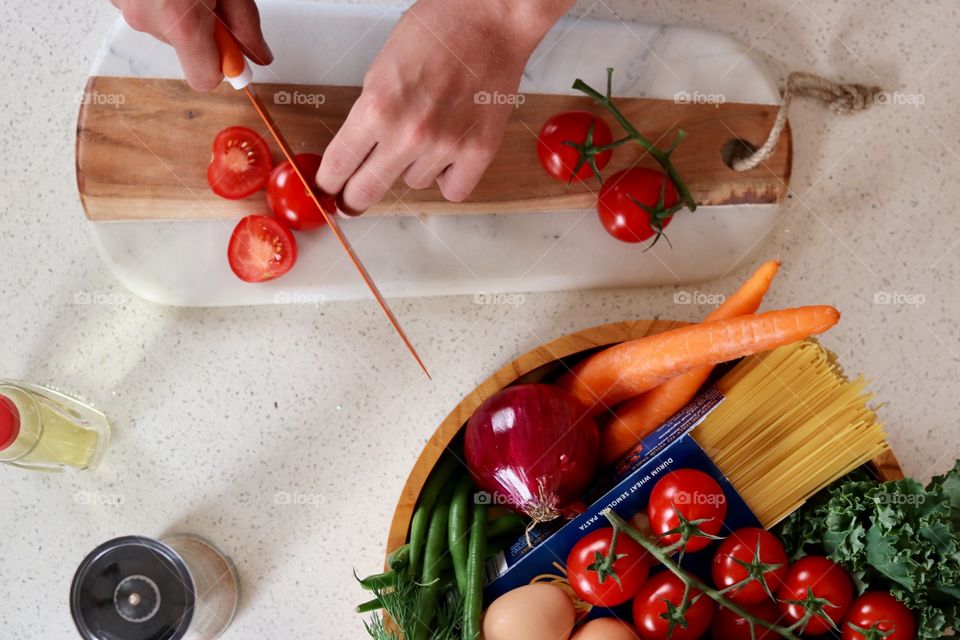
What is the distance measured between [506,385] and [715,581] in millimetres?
301

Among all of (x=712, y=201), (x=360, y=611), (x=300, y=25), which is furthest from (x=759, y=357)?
(x=300, y=25)

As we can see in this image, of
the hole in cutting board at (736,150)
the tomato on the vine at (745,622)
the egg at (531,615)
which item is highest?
the hole in cutting board at (736,150)

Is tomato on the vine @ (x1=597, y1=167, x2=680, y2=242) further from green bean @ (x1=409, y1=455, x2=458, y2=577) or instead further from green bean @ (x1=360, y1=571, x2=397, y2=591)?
green bean @ (x1=360, y1=571, x2=397, y2=591)

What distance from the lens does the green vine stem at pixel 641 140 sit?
3.14 feet

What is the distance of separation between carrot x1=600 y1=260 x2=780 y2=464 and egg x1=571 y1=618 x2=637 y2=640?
0.20m

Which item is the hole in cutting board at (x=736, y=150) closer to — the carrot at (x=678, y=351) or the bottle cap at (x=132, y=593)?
the carrot at (x=678, y=351)

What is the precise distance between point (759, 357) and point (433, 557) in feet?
1.35

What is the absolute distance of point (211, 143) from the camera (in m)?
0.96

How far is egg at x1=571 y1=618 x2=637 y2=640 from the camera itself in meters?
0.86

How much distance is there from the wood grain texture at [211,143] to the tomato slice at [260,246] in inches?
1.2

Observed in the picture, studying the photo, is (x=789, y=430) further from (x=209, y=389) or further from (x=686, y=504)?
(x=209, y=389)

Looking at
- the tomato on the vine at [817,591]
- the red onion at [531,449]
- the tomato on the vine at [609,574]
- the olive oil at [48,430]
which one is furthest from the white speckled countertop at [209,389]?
the tomato on the vine at [817,591]

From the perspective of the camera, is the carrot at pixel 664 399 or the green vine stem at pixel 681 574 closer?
the green vine stem at pixel 681 574

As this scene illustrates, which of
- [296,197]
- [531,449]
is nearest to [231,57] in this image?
[296,197]
